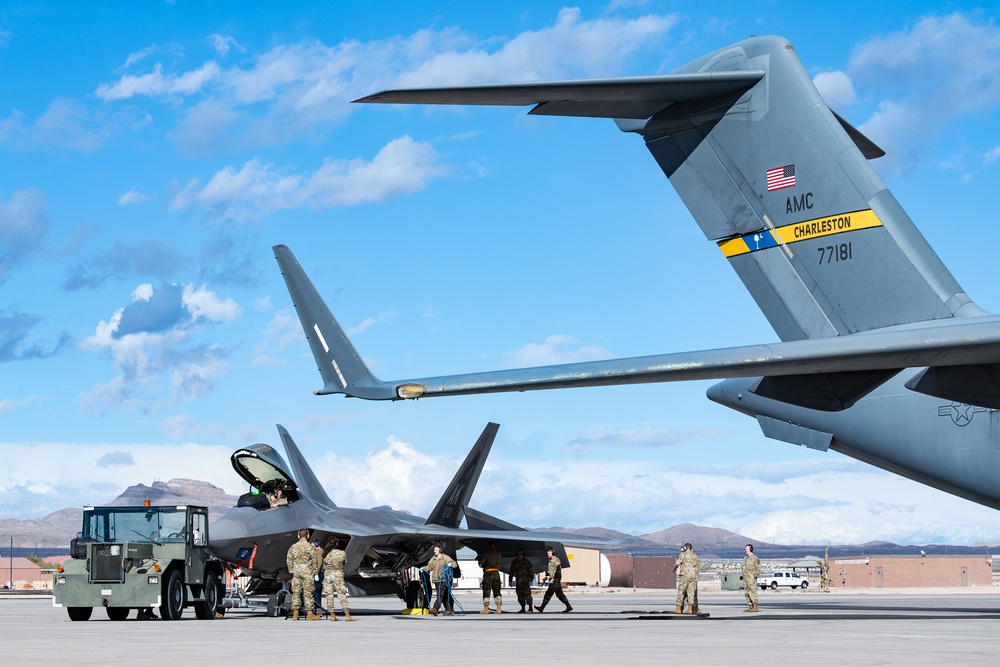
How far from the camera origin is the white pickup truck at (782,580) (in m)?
52.9

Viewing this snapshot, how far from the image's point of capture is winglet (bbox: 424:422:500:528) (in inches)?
977

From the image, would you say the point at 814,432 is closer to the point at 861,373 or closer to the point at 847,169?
the point at 861,373

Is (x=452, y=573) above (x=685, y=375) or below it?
below

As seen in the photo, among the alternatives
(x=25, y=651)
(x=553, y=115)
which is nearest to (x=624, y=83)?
(x=553, y=115)

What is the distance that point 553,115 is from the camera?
11648mm

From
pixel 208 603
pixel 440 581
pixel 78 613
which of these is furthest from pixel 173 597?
pixel 440 581

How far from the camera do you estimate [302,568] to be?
16.3 meters

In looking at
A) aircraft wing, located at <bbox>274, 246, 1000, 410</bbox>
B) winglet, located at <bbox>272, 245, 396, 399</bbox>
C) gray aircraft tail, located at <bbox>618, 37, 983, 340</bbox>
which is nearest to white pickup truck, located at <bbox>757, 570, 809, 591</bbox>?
winglet, located at <bbox>272, 245, 396, 399</bbox>

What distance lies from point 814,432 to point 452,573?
8182mm

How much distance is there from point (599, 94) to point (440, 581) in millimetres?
9856

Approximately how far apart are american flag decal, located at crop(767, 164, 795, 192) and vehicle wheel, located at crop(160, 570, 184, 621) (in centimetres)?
986

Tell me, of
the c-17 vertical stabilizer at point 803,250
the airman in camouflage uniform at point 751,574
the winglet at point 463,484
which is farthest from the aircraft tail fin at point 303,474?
the c-17 vertical stabilizer at point 803,250

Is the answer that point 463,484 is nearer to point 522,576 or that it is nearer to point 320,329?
point 522,576

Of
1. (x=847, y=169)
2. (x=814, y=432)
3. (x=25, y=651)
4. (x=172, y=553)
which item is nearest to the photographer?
(x=25, y=651)
